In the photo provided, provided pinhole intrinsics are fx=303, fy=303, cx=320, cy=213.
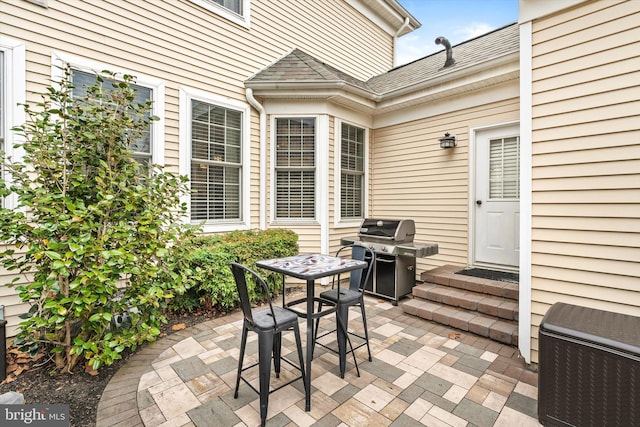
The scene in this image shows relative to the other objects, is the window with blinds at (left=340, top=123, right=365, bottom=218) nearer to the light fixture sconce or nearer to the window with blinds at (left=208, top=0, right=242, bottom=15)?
the light fixture sconce

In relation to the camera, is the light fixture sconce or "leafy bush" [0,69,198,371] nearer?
"leafy bush" [0,69,198,371]

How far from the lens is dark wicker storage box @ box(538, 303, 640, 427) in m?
1.53

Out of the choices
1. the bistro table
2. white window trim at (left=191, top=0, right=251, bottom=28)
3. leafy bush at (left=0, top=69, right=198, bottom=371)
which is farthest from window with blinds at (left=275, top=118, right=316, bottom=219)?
leafy bush at (left=0, top=69, right=198, bottom=371)

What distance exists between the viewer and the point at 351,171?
19.5 ft

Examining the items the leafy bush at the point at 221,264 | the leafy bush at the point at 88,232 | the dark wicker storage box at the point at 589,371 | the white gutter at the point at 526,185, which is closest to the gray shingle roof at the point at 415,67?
the white gutter at the point at 526,185

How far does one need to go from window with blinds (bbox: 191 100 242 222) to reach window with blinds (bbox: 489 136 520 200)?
407 cm

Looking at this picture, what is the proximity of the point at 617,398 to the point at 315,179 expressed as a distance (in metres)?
4.47

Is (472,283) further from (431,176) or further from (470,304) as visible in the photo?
(431,176)

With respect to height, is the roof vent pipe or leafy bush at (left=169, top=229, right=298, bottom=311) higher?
the roof vent pipe

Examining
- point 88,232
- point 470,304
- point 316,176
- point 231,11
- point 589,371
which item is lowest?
point 470,304

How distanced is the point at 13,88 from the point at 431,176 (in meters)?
5.62

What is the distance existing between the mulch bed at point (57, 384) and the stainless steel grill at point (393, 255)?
3230 millimetres

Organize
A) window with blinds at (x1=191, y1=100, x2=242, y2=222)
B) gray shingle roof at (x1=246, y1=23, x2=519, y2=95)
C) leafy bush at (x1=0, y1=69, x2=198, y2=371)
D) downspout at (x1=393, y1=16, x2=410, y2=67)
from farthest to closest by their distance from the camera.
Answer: downspout at (x1=393, y1=16, x2=410, y2=67)
gray shingle roof at (x1=246, y1=23, x2=519, y2=95)
window with blinds at (x1=191, y1=100, x2=242, y2=222)
leafy bush at (x1=0, y1=69, x2=198, y2=371)

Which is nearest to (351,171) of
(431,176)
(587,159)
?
(431,176)
